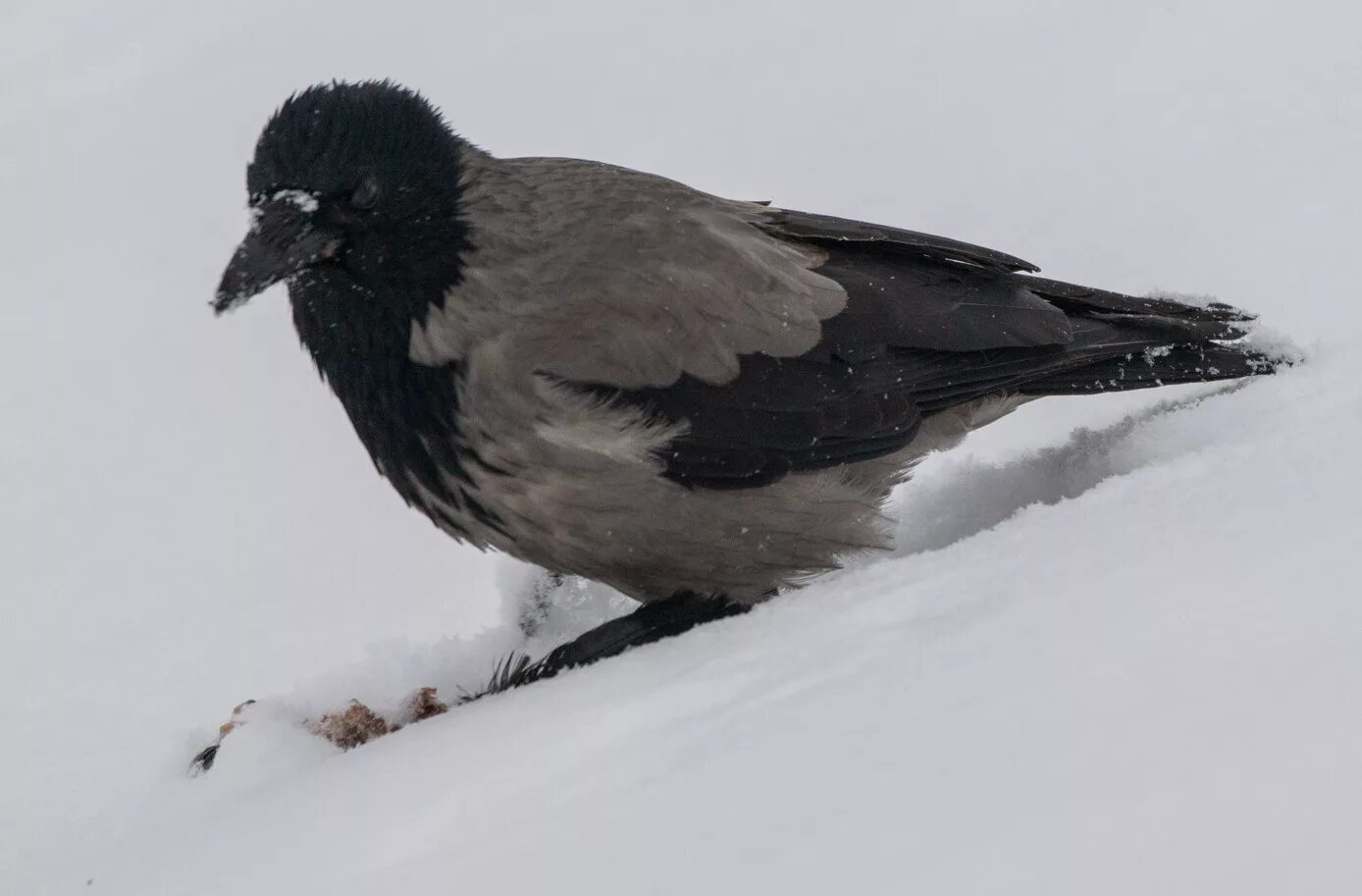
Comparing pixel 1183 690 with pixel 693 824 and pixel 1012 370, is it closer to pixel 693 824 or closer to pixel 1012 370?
pixel 693 824

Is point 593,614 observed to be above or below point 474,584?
below

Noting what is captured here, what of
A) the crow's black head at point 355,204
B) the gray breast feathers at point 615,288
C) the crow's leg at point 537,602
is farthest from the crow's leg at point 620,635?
the crow's black head at point 355,204

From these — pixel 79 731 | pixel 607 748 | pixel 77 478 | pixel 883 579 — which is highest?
pixel 77 478

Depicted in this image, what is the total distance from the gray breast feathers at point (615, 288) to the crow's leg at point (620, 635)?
525 millimetres

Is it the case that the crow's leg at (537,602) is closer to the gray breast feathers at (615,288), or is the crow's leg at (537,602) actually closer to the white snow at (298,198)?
the gray breast feathers at (615,288)

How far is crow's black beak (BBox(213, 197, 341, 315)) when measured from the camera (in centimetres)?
301

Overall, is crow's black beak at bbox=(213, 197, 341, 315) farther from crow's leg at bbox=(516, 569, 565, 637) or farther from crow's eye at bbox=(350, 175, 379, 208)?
crow's leg at bbox=(516, 569, 565, 637)

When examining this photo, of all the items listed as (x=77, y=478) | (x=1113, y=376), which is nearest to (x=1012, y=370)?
(x=1113, y=376)

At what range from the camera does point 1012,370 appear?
3.52 m

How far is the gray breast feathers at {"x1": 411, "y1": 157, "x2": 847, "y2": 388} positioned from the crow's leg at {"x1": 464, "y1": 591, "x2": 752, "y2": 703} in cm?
52

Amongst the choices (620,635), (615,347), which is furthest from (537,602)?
(615,347)

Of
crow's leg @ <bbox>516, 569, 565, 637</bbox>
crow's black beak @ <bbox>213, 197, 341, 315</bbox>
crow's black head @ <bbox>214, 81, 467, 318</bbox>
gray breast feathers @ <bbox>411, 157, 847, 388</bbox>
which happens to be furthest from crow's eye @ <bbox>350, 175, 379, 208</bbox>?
crow's leg @ <bbox>516, 569, 565, 637</bbox>

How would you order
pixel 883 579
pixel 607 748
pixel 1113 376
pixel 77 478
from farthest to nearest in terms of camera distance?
1. pixel 77 478
2. pixel 1113 376
3. pixel 883 579
4. pixel 607 748

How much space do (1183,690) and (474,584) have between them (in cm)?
257
